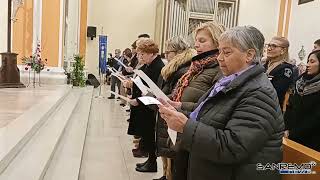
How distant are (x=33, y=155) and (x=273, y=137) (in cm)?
232

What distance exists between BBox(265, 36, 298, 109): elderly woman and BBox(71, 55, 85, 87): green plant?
6933 mm

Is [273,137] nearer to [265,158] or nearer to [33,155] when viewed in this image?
[265,158]

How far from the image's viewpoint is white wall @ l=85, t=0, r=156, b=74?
14.4m

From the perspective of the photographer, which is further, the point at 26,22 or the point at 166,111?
the point at 26,22

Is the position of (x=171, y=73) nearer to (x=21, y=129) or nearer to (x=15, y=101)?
(x=21, y=129)

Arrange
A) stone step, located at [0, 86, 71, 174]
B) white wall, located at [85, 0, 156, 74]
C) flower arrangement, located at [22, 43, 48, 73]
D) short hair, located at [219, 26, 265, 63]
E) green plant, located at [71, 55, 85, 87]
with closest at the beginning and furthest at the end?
short hair, located at [219, 26, 265, 63] < stone step, located at [0, 86, 71, 174] < flower arrangement, located at [22, 43, 48, 73] < green plant, located at [71, 55, 85, 87] < white wall, located at [85, 0, 156, 74]

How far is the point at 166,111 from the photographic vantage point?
1.40 meters

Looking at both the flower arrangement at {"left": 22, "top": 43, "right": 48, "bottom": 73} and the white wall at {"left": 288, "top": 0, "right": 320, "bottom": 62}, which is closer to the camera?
the flower arrangement at {"left": 22, "top": 43, "right": 48, "bottom": 73}

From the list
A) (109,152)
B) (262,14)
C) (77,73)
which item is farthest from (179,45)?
(262,14)

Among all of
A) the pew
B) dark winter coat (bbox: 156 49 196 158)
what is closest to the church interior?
the pew

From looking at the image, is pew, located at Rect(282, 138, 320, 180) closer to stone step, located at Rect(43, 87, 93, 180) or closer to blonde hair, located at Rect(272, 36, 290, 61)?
blonde hair, located at Rect(272, 36, 290, 61)

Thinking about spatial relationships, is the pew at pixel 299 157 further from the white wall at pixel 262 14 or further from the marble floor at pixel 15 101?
the white wall at pixel 262 14

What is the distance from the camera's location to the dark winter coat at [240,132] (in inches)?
49.8

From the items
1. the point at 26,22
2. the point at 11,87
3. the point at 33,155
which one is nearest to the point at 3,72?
the point at 11,87
